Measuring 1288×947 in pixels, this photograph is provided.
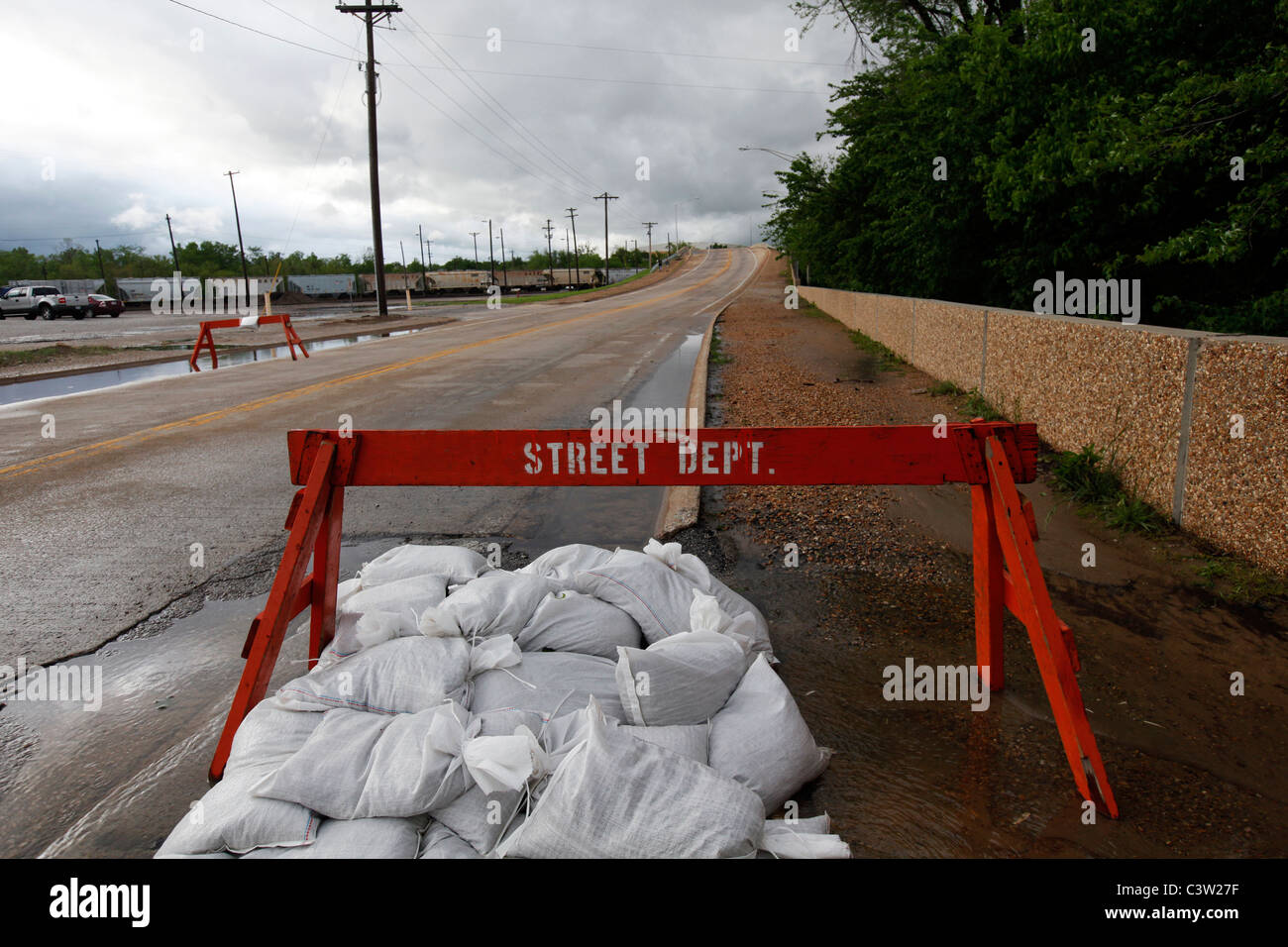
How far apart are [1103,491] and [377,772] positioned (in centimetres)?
505

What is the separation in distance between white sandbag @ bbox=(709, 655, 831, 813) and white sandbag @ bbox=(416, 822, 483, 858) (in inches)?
32.2

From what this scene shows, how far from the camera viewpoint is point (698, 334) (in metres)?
22.1

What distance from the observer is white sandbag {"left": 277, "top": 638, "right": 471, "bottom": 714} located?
278 centimetres

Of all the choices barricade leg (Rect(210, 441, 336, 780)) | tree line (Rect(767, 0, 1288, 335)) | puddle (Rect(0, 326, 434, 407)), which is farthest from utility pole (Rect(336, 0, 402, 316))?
barricade leg (Rect(210, 441, 336, 780))

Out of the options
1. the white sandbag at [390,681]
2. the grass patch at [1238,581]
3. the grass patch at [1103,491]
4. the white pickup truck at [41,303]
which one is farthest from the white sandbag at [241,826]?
the white pickup truck at [41,303]

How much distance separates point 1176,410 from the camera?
4.89 meters

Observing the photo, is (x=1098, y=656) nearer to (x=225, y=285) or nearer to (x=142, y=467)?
(x=142, y=467)

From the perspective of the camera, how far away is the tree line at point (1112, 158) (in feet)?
24.4

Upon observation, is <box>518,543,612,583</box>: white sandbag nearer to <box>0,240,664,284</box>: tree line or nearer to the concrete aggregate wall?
the concrete aggregate wall

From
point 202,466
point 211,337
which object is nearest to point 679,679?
point 202,466

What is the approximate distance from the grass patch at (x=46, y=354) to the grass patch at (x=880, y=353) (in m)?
16.5

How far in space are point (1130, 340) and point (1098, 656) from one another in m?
2.84

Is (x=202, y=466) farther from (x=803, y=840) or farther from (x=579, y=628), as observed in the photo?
(x=803, y=840)
